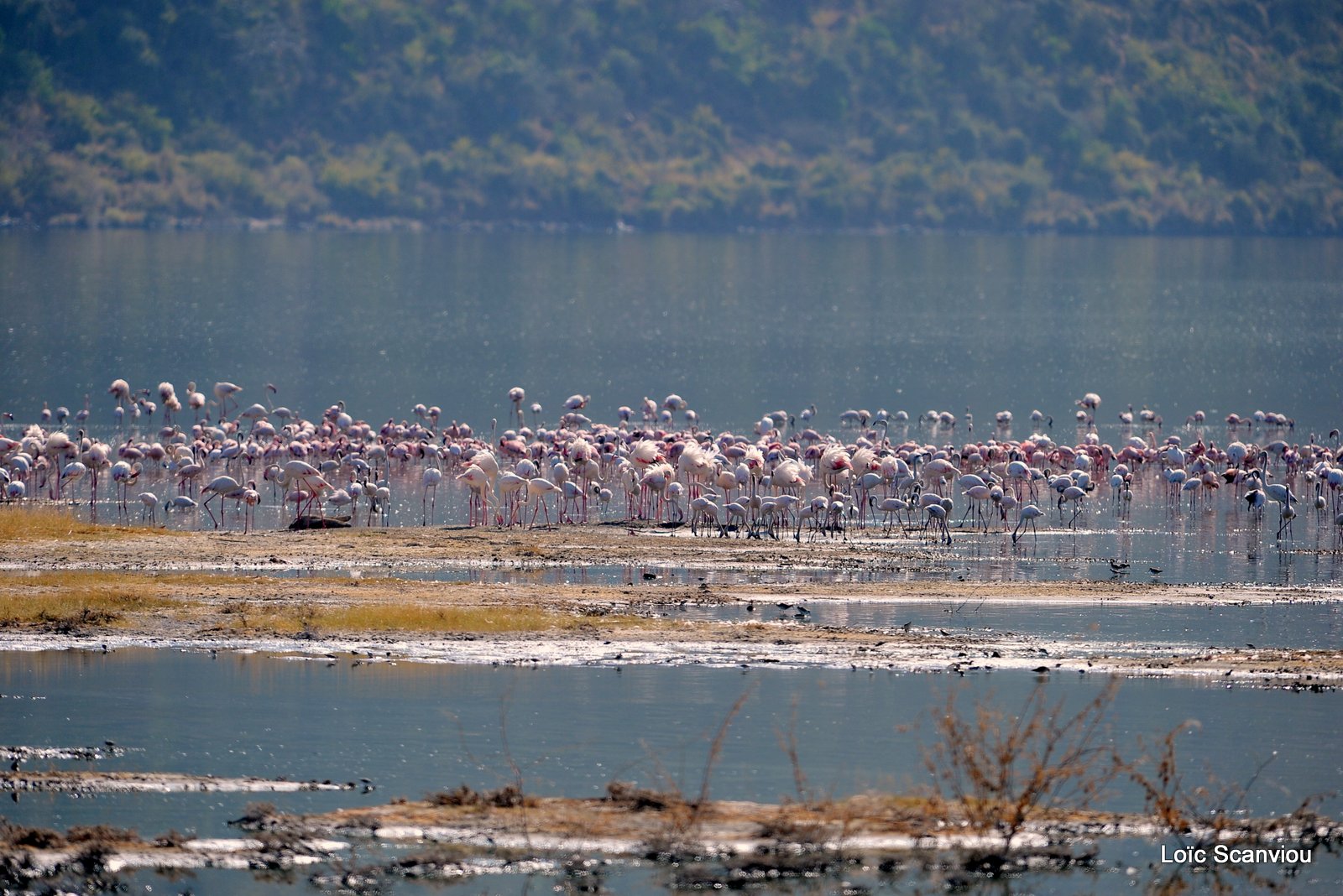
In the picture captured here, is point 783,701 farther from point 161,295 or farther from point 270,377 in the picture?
point 161,295

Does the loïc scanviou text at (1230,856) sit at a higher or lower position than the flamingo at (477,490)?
lower

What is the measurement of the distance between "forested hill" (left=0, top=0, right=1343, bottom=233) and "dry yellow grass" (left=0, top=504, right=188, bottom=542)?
114 metres

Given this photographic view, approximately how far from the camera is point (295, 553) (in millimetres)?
24406

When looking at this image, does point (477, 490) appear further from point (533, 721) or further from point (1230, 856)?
point (1230, 856)

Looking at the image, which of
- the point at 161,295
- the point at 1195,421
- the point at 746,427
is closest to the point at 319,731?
the point at 746,427

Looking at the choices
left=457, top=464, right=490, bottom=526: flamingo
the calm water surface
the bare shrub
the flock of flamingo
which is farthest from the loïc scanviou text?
the calm water surface

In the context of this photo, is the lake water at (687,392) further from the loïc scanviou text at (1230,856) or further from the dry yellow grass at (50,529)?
the dry yellow grass at (50,529)

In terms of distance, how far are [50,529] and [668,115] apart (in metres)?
131

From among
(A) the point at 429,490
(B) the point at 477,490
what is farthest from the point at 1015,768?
(A) the point at 429,490

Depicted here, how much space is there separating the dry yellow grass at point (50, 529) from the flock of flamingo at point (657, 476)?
2.44 m

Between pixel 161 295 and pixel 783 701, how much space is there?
64816 mm

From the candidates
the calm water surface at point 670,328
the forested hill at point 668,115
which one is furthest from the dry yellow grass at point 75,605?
the forested hill at point 668,115

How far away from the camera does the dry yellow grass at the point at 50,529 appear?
24.7 meters

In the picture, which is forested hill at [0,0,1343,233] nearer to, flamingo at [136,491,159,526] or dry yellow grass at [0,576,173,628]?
flamingo at [136,491,159,526]
